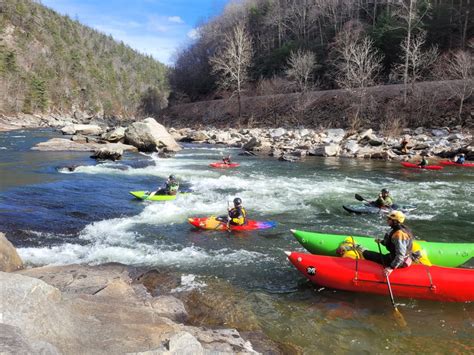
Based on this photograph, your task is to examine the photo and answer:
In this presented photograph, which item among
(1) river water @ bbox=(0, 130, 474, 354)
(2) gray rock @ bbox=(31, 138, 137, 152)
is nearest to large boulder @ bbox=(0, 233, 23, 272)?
(1) river water @ bbox=(0, 130, 474, 354)

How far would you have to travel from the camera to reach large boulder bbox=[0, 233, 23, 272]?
244 inches

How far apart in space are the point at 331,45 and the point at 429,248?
38803 millimetres

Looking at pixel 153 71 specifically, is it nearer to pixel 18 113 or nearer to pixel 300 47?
pixel 18 113

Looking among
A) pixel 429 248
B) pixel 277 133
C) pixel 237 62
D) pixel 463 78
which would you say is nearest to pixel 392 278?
pixel 429 248

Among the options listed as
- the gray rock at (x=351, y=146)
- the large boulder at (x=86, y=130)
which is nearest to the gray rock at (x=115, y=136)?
the large boulder at (x=86, y=130)

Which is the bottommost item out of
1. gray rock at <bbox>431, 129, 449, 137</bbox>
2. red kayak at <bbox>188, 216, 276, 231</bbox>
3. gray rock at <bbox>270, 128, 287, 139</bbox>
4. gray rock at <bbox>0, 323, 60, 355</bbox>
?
red kayak at <bbox>188, 216, 276, 231</bbox>

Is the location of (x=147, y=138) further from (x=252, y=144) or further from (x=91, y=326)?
(x=91, y=326)

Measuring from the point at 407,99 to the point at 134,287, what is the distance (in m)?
29.6

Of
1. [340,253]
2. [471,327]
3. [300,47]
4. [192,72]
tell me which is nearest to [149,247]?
[340,253]

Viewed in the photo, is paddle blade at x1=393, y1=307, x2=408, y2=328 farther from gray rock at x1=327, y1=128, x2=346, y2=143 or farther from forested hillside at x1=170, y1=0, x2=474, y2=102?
forested hillside at x1=170, y1=0, x2=474, y2=102

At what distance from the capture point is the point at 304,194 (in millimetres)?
13445

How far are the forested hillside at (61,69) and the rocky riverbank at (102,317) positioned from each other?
63.2m

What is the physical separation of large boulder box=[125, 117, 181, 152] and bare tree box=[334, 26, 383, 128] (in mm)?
14527

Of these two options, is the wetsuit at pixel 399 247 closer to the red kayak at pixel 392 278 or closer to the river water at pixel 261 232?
the red kayak at pixel 392 278
